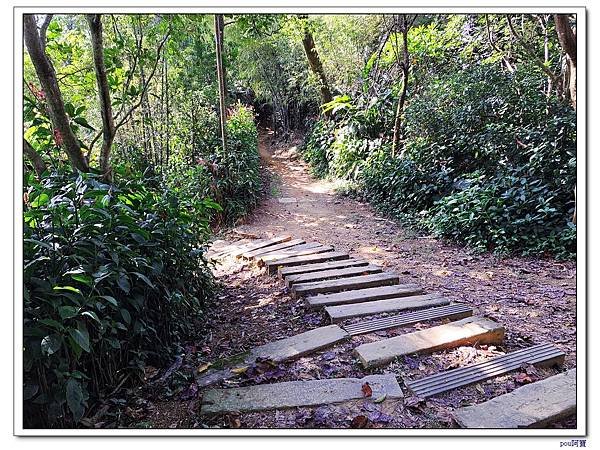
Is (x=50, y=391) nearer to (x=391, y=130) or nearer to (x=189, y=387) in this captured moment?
(x=189, y=387)

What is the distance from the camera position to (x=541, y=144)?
17.0 feet

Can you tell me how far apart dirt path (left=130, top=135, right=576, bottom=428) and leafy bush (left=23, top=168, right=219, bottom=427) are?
0.26m

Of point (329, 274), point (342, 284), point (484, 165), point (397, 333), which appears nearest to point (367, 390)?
point (397, 333)

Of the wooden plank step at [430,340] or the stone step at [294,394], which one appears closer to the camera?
the stone step at [294,394]

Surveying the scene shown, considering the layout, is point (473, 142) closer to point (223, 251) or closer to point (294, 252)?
point (294, 252)

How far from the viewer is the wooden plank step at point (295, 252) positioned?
4.24m

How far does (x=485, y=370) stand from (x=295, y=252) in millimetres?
2752

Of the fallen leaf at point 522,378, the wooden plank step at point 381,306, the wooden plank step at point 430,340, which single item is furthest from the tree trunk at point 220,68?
the fallen leaf at point 522,378

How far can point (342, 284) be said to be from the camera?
323 cm

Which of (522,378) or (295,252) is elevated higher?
(295,252)

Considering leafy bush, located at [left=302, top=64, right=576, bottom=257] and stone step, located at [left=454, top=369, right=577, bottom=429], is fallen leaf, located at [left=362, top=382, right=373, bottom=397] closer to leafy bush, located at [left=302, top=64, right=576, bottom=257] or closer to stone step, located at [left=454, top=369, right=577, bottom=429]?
stone step, located at [left=454, top=369, right=577, bottom=429]

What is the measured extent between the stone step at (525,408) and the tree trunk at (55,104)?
2.53 meters

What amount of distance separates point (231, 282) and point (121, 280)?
2.28 m

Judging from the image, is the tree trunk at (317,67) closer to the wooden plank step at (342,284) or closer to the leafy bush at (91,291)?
the wooden plank step at (342,284)
